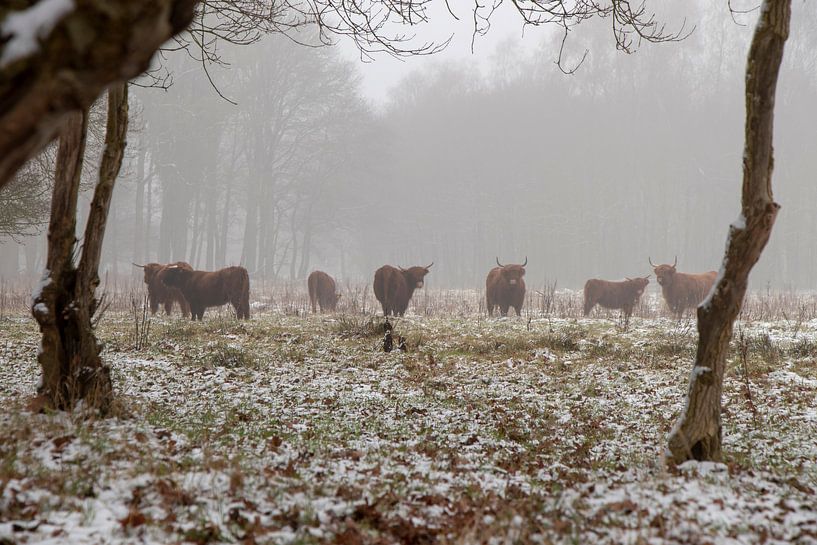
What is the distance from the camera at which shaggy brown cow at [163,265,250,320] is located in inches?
540

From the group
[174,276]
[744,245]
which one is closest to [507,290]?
[174,276]

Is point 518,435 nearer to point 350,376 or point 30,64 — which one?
point 350,376

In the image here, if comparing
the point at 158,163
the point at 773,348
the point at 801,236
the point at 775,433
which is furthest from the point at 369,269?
the point at 775,433

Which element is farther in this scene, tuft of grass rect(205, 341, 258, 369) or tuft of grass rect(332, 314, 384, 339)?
tuft of grass rect(332, 314, 384, 339)

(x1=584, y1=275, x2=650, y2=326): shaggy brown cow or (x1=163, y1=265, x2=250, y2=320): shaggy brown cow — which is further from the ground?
(x1=584, y1=275, x2=650, y2=326): shaggy brown cow

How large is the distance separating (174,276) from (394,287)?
6128 millimetres

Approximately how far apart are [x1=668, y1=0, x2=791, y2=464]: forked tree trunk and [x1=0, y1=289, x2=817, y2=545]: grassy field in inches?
10.8

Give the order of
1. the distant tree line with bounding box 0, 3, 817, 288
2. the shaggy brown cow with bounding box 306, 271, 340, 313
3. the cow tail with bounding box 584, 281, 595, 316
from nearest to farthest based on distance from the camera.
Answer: the cow tail with bounding box 584, 281, 595, 316 < the shaggy brown cow with bounding box 306, 271, 340, 313 < the distant tree line with bounding box 0, 3, 817, 288

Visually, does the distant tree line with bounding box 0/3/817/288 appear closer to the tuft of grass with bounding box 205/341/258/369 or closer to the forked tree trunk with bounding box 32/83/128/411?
the tuft of grass with bounding box 205/341/258/369

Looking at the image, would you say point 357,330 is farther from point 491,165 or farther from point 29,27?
point 491,165

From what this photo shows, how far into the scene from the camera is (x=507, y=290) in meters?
17.0

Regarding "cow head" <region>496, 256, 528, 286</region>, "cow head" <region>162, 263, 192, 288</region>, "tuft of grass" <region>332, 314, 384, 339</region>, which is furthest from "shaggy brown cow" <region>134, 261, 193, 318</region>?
→ "cow head" <region>496, 256, 528, 286</region>

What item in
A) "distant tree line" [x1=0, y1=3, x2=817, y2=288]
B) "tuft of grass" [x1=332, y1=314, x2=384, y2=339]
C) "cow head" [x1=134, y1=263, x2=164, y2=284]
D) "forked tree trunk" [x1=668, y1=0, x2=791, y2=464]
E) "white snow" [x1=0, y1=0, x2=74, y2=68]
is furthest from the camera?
"distant tree line" [x1=0, y1=3, x2=817, y2=288]

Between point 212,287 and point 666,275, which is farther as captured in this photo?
point 666,275
